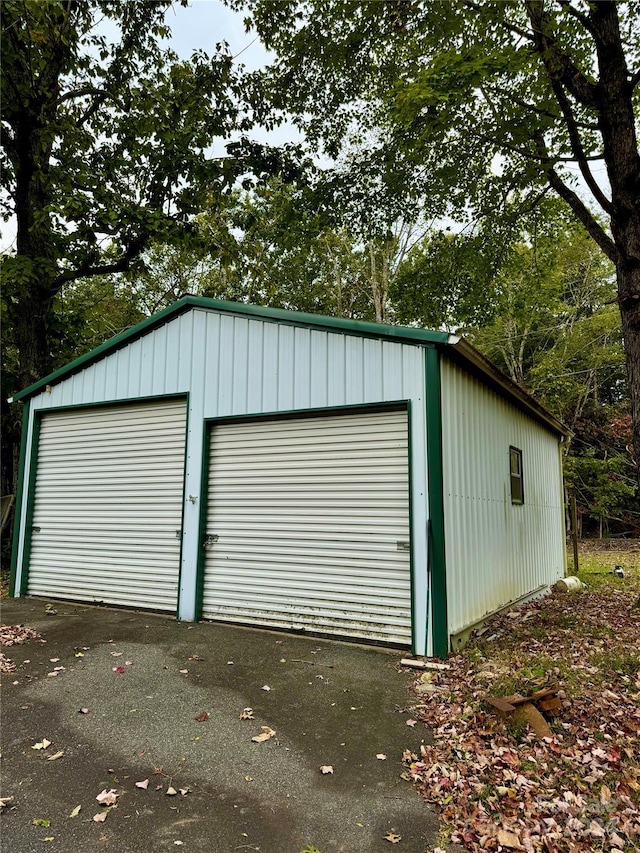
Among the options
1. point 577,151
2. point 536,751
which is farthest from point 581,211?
point 536,751

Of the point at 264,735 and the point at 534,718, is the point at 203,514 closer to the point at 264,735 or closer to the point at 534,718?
the point at 264,735

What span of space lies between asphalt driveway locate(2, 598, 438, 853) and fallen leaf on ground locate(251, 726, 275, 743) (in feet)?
0.15

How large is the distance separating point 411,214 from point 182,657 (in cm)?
895

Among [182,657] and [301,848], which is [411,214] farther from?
[301,848]

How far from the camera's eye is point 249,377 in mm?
6523

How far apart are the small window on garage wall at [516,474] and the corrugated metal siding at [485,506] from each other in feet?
0.50

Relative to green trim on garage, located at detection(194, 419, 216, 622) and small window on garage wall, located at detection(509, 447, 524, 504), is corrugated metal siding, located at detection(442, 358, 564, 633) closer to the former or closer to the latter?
small window on garage wall, located at detection(509, 447, 524, 504)

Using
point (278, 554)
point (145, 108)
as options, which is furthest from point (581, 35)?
point (278, 554)

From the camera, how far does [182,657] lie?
5109 millimetres

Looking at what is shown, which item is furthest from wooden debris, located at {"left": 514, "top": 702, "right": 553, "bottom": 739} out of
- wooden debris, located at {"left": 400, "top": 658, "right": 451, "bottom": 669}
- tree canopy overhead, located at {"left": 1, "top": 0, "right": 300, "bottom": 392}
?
tree canopy overhead, located at {"left": 1, "top": 0, "right": 300, "bottom": 392}

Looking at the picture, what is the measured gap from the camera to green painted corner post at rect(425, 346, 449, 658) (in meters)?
4.99

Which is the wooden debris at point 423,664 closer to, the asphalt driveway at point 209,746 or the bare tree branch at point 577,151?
the asphalt driveway at point 209,746

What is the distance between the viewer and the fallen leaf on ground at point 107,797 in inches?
110

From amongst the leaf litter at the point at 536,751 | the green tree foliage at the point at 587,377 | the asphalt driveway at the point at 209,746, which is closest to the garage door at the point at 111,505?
the asphalt driveway at the point at 209,746
